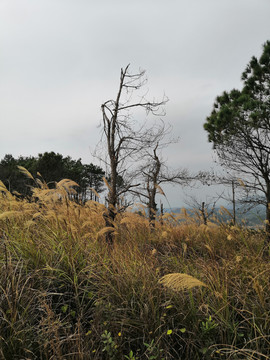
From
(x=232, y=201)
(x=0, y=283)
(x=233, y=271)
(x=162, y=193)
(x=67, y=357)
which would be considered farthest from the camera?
(x=232, y=201)

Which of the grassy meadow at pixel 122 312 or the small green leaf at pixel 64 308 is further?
the small green leaf at pixel 64 308

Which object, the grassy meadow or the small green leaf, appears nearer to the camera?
the grassy meadow

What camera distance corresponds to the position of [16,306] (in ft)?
7.11

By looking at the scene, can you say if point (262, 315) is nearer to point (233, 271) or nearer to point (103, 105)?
point (233, 271)

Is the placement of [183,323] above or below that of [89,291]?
below

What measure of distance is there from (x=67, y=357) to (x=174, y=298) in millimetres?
1042

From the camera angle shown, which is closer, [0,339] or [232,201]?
[0,339]

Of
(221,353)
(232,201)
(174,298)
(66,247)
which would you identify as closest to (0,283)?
(66,247)

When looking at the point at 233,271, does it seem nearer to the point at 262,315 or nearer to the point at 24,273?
the point at 262,315

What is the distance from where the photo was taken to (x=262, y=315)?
2119 millimetres

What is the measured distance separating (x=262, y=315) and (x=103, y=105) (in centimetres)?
468

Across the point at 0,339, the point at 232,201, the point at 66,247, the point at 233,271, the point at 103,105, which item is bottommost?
the point at 0,339

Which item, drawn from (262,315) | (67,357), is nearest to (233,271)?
(262,315)

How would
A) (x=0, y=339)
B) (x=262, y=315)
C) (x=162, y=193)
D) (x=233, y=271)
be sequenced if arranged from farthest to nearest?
(x=162, y=193) < (x=233, y=271) < (x=262, y=315) < (x=0, y=339)
